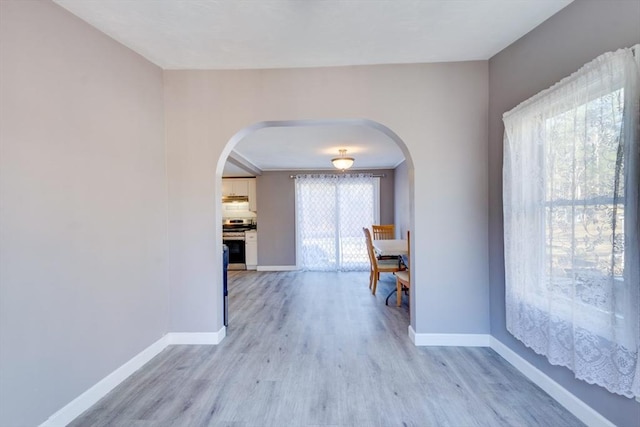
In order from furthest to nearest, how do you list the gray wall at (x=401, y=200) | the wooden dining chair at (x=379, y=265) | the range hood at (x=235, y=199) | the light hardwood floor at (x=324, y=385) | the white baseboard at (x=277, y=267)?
1. the range hood at (x=235, y=199)
2. the white baseboard at (x=277, y=267)
3. the gray wall at (x=401, y=200)
4. the wooden dining chair at (x=379, y=265)
5. the light hardwood floor at (x=324, y=385)

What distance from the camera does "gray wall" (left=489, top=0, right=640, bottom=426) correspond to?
4.81ft

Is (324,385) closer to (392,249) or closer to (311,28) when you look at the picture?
(392,249)

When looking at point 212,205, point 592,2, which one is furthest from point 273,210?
point 592,2

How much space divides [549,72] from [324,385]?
2.65 m

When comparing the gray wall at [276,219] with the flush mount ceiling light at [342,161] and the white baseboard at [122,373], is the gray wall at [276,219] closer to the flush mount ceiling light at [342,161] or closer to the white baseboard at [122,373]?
the flush mount ceiling light at [342,161]

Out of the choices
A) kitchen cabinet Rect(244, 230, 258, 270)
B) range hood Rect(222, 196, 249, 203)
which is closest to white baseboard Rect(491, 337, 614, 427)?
kitchen cabinet Rect(244, 230, 258, 270)

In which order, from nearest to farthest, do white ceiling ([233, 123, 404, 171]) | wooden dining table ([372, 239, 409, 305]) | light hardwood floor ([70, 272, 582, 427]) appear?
1. light hardwood floor ([70, 272, 582, 427])
2. white ceiling ([233, 123, 404, 171])
3. wooden dining table ([372, 239, 409, 305])

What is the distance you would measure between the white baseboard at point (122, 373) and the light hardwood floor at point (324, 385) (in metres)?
0.05

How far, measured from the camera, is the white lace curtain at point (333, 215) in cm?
645

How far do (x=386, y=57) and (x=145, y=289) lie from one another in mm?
2855

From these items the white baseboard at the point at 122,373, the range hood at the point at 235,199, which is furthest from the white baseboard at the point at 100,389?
the range hood at the point at 235,199

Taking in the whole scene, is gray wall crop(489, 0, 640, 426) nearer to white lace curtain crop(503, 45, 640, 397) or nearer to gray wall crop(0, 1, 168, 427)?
white lace curtain crop(503, 45, 640, 397)

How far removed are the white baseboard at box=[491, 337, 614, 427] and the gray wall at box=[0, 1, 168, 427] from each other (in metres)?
3.02

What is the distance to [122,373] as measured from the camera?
2.14 metres
